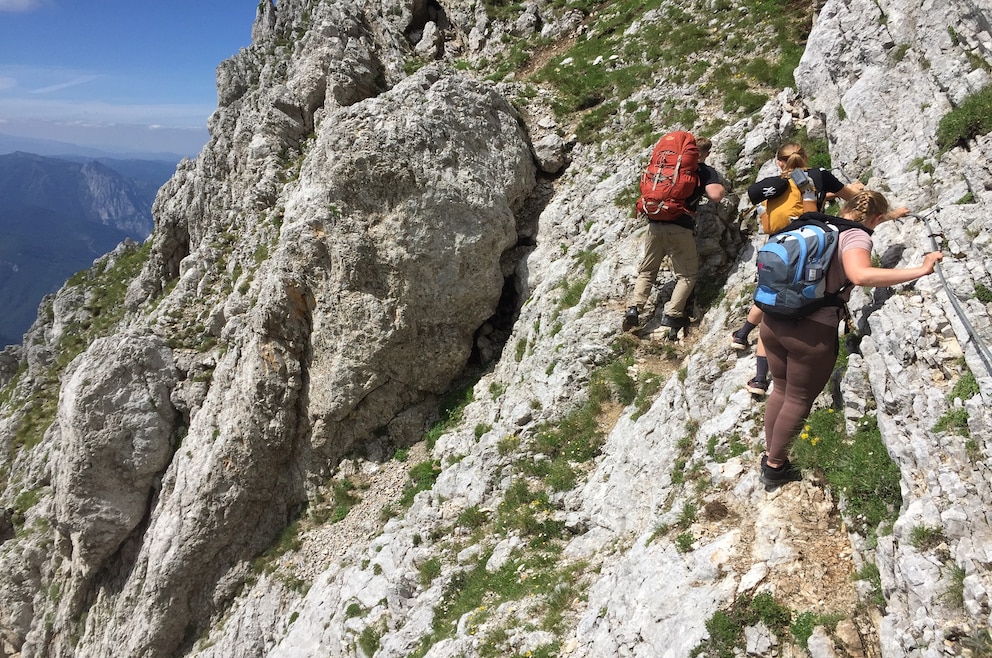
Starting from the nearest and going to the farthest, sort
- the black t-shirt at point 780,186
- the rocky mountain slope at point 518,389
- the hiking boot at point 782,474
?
the rocky mountain slope at point 518,389 → the hiking boot at point 782,474 → the black t-shirt at point 780,186

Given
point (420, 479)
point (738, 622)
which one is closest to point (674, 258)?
point (738, 622)

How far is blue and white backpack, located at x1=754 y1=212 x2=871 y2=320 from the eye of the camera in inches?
229

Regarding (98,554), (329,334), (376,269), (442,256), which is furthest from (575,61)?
(98,554)

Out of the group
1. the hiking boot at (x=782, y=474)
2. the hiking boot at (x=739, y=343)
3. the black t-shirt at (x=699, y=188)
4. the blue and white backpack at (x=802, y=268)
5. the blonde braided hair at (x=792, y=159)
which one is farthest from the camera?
the black t-shirt at (x=699, y=188)

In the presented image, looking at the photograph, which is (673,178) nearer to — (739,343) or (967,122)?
(739,343)

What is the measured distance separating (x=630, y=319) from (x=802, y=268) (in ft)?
23.0

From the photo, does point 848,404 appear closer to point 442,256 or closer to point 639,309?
point 639,309

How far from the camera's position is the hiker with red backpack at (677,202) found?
11086 mm

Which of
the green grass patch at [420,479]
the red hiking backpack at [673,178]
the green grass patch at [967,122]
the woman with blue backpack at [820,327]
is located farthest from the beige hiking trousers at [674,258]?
the green grass patch at [420,479]

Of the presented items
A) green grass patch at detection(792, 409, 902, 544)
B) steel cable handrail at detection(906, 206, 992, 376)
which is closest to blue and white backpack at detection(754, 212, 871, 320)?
steel cable handrail at detection(906, 206, 992, 376)

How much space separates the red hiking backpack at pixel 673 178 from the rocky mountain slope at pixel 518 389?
6.36ft

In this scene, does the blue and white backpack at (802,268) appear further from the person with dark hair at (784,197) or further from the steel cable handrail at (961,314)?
the person with dark hair at (784,197)

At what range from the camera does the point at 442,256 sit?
1720 cm

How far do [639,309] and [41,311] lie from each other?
5563cm
